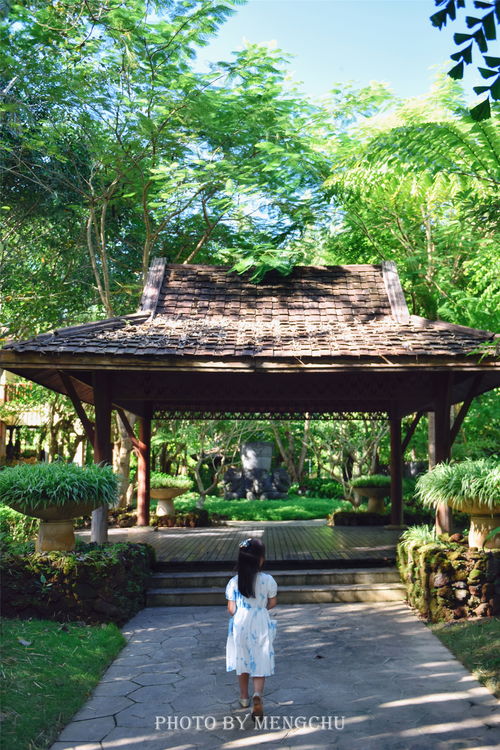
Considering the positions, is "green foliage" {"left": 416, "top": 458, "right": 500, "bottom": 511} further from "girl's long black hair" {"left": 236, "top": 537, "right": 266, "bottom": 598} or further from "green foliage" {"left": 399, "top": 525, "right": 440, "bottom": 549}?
"girl's long black hair" {"left": 236, "top": 537, "right": 266, "bottom": 598}

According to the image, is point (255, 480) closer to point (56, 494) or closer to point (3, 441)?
point (3, 441)

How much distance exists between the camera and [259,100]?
11.5m

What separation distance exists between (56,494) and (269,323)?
13.6 feet

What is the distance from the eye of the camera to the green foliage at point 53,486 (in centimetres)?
596

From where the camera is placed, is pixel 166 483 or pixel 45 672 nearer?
pixel 45 672

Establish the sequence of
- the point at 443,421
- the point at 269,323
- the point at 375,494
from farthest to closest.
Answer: the point at 375,494, the point at 269,323, the point at 443,421

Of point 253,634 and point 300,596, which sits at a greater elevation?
point 253,634

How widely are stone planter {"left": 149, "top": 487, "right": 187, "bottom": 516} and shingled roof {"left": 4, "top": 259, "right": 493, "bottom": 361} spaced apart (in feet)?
17.7

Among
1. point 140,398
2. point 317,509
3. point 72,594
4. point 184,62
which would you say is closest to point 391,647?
point 72,594

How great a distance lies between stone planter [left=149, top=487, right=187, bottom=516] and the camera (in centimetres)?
1346

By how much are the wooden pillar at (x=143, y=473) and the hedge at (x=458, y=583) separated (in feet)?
22.1

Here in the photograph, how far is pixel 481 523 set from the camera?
648 cm

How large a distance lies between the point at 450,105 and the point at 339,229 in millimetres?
4738

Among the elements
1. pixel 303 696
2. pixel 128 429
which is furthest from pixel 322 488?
pixel 303 696
